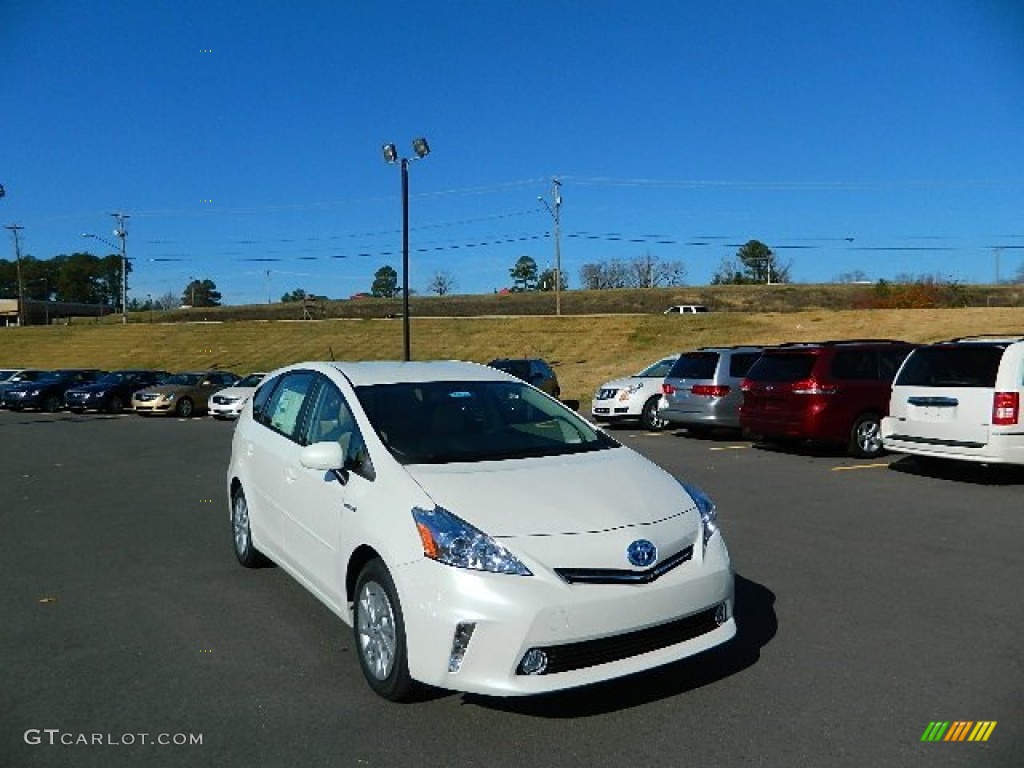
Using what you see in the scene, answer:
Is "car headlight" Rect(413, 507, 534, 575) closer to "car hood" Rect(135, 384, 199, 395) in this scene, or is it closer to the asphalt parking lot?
the asphalt parking lot

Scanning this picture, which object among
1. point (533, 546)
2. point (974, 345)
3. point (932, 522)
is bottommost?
point (932, 522)

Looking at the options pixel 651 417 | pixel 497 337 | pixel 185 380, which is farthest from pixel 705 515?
pixel 497 337

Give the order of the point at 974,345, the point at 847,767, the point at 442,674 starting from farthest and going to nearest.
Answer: the point at 974,345 < the point at 442,674 < the point at 847,767

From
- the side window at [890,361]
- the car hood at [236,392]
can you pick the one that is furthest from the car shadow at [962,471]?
the car hood at [236,392]

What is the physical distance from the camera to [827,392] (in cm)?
1257

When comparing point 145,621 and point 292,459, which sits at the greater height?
point 292,459

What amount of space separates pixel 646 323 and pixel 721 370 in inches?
1234

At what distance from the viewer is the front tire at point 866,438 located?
41.6 ft

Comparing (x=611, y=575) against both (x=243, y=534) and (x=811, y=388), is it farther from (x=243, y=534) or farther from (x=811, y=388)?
(x=811, y=388)

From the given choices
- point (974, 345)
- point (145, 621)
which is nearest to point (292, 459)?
point (145, 621)

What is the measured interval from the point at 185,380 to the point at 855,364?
2043 cm

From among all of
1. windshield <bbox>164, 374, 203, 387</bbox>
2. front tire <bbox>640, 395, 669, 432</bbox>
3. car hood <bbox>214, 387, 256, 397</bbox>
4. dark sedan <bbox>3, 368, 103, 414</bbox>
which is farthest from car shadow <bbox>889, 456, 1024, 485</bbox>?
dark sedan <bbox>3, 368, 103, 414</bbox>

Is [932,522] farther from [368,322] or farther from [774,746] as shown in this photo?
[368,322]

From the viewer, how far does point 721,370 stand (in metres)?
15.3
